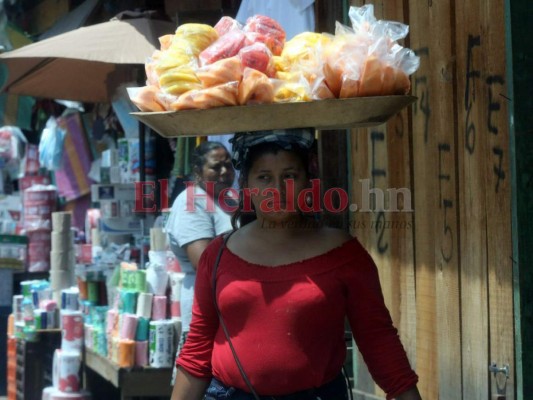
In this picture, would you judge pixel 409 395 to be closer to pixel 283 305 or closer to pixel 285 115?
pixel 283 305

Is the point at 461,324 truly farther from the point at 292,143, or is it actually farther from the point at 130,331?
the point at 130,331

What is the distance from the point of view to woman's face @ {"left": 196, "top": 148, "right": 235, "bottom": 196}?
5445 millimetres

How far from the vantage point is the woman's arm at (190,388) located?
122 inches

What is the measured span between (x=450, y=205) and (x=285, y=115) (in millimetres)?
1266

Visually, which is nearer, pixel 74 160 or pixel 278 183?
pixel 278 183

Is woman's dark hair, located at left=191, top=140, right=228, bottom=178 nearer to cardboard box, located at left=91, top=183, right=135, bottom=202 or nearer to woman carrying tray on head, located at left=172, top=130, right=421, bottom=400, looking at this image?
woman carrying tray on head, located at left=172, top=130, right=421, bottom=400

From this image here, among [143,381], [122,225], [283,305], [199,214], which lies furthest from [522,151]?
[122,225]

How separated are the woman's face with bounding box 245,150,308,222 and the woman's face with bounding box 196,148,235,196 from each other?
7.93ft

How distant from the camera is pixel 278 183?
118 inches

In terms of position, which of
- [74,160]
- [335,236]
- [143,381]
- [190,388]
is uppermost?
[74,160]

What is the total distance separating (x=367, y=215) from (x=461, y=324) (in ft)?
3.13

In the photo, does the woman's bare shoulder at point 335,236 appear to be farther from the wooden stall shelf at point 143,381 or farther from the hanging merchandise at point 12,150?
the hanging merchandise at point 12,150

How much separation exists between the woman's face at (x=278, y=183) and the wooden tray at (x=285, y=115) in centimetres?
11
